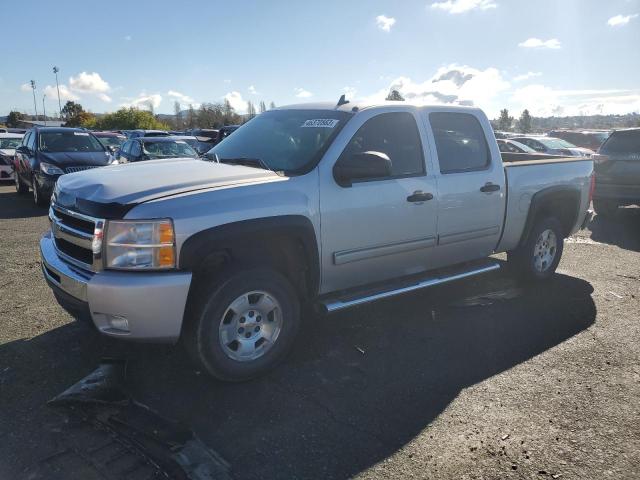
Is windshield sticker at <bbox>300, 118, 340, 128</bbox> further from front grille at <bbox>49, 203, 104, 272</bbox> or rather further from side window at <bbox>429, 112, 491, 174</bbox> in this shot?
front grille at <bbox>49, 203, 104, 272</bbox>

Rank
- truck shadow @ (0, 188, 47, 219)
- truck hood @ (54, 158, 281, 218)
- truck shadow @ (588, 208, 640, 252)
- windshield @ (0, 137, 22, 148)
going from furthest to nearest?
1. windshield @ (0, 137, 22, 148)
2. truck shadow @ (0, 188, 47, 219)
3. truck shadow @ (588, 208, 640, 252)
4. truck hood @ (54, 158, 281, 218)

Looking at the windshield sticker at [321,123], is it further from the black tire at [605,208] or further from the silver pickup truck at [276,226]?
the black tire at [605,208]

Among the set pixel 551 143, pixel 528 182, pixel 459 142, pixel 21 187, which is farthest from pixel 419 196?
pixel 551 143

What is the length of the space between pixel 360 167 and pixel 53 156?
30.8ft

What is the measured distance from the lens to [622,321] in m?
5.12

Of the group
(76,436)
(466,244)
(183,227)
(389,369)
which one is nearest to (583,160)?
(466,244)

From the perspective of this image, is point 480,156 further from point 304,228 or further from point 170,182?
point 170,182

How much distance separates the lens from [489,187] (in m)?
5.13

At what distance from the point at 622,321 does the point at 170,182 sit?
14.6 ft

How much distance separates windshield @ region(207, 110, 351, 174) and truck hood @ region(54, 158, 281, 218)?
30cm

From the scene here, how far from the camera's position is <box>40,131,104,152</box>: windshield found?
1148 cm

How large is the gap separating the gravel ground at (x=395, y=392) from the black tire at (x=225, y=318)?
0.49ft

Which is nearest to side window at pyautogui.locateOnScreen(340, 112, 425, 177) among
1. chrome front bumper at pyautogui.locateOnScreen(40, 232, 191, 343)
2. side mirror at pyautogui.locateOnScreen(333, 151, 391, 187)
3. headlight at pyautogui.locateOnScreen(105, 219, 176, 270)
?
side mirror at pyautogui.locateOnScreen(333, 151, 391, 187)

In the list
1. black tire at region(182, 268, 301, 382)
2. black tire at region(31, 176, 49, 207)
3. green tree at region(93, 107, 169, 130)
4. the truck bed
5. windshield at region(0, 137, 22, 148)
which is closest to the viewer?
black tire at region(182, 268, 301, 382)
